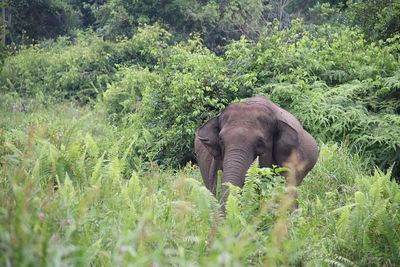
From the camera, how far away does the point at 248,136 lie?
7164mm

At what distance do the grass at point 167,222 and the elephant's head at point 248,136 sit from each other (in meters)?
0.50

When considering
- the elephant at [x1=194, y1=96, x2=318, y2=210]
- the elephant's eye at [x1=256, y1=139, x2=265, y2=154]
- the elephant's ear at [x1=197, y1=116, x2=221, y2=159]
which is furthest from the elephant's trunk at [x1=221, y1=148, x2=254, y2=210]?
the elephant's ear at [x1=197, y1=116, x2=221, y2=159]

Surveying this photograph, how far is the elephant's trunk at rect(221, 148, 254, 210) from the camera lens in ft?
22.2

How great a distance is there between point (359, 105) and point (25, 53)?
15368 millimetres

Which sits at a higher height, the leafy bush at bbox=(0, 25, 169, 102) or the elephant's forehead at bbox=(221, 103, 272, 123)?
the elephant's forehead at bbox=(221, 103, 272, 123)

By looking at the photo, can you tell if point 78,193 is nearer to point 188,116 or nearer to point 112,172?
point 112,172

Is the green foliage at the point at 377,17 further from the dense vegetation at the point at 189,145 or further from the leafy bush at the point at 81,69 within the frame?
the leafy bush at the point at 81,69

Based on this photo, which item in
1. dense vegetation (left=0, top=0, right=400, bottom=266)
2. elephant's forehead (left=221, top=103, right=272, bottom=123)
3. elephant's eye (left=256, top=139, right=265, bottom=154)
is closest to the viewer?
dense vegetation (left=0, top=0, right=400, bottom=266)

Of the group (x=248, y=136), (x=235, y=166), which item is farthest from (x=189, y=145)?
(x=235, y=166)

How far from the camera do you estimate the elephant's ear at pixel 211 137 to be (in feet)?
24.7

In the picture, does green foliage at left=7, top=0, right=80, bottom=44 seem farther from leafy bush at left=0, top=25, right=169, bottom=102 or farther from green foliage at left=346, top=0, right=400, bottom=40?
green foliage at left=346, top=0, right=400, bottom=40

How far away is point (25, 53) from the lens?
79.5 feet

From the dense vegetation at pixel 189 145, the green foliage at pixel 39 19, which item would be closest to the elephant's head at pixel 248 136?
the dense vegetation at pixel 189 145

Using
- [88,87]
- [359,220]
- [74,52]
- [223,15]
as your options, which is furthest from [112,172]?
[223,15]
